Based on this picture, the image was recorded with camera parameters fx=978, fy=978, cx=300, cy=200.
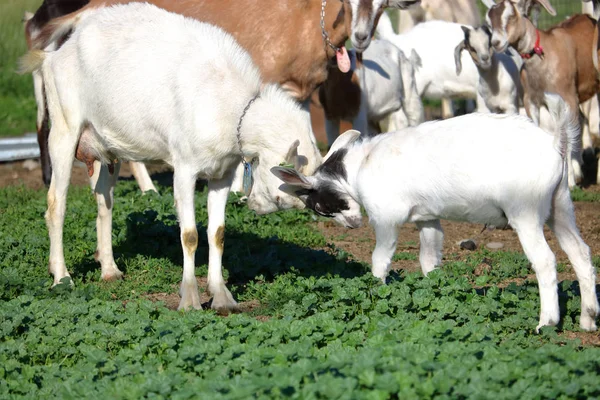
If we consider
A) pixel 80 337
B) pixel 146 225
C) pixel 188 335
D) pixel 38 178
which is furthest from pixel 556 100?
pixel 38 178

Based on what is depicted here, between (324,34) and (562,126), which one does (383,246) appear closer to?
(562,126)

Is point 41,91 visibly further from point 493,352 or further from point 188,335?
point 493,352

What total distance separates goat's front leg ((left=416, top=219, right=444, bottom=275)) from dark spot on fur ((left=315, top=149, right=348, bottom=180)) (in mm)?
666

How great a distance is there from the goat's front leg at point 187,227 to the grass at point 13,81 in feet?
28.7

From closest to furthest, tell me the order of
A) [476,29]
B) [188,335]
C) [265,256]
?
1. [188,335]
2. [265,256]
3. [476,29]

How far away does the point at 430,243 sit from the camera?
6.86 metres

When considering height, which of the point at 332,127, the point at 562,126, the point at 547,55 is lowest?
the point at 332,127

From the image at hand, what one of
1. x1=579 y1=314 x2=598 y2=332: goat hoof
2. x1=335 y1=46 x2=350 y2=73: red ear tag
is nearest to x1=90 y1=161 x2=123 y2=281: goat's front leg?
x1=335 y1=46 x2=350 y2=73: red ear tag

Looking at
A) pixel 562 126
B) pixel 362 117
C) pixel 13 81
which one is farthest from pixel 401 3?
pixel 13 81

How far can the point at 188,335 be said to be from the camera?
17.8ft

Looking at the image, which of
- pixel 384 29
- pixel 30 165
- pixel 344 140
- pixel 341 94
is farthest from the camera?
pixel 384 29

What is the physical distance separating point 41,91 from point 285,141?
4.49 meters

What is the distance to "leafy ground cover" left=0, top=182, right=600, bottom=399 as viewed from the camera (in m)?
4.38

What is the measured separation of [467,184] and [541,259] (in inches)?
24.4
